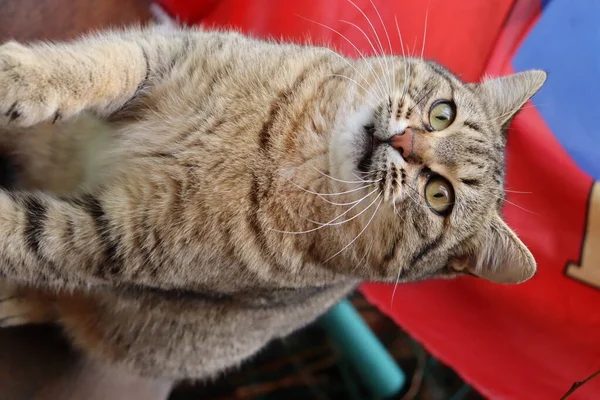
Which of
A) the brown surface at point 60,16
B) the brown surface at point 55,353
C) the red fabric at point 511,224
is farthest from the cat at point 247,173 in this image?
the red fabric at point 511,224

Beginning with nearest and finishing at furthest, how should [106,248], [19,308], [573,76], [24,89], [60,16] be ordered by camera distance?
[24,89] → [106,248] → [19,308] → [60,16] → [573,76]

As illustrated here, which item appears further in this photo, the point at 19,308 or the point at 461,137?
the point at 19,308

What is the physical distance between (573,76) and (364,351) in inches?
47.8

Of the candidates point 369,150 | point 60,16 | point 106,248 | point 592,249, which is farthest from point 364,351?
point 60,16

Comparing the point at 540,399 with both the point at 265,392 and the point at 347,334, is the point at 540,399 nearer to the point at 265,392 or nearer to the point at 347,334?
the point at 347,334

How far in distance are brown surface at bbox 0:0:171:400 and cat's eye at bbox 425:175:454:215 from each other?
1.10 meters

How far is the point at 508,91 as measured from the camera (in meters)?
1.47

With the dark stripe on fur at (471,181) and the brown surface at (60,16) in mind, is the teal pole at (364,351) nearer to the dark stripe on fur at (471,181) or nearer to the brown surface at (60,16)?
the dark stripe on fur at (471,181)

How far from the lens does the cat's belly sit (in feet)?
4.89

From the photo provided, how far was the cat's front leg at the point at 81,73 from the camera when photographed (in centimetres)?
103

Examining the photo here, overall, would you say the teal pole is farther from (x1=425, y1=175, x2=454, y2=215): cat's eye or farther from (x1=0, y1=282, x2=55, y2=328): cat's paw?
(x1=0, y1=282, x2=55, y2=328): cat's paw

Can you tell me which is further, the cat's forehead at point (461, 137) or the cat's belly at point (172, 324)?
the cat's belly at point (172, 324)

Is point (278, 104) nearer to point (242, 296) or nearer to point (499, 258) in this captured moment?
point (242, 296)

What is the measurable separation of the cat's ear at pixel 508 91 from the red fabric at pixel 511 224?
19.7 inches
